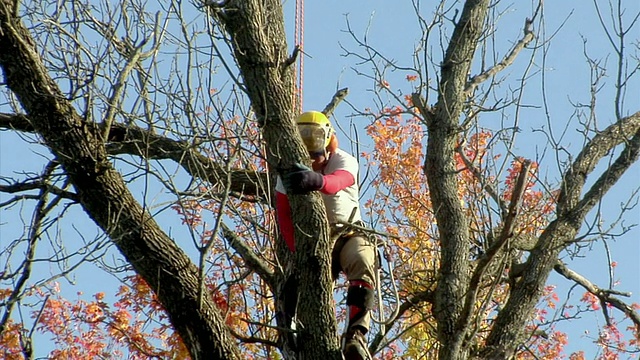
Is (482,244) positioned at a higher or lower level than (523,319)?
higher

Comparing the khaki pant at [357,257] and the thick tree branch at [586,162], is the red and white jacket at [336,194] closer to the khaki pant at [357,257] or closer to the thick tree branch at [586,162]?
the khaki pant at [357,257]

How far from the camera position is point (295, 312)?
18.2 ft

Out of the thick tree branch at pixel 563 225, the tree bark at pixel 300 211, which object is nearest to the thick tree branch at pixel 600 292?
the thick tree branch at pixel 563 225

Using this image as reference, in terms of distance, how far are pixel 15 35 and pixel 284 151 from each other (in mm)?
1618

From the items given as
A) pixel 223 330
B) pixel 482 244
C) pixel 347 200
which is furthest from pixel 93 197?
pixel 482 244

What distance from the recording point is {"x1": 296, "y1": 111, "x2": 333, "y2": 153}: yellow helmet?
21.2 feet

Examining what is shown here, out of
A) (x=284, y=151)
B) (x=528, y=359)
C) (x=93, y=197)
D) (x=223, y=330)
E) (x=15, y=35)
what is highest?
(x=528, y=359)

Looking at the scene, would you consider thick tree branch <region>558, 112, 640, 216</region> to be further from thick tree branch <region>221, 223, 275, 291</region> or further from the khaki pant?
thick tree branch <region>221, 223, 275, 291</region>

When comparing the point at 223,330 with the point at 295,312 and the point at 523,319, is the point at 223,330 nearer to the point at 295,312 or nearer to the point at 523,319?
the point at 295,312

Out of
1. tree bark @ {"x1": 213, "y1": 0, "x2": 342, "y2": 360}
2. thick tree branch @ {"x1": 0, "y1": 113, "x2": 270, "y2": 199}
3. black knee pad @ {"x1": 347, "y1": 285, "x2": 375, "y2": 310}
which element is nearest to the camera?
tree bark @ {"x1": 213, "y1": 0, "x2": 342, "y2": 360}

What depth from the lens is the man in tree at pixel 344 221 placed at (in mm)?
5965

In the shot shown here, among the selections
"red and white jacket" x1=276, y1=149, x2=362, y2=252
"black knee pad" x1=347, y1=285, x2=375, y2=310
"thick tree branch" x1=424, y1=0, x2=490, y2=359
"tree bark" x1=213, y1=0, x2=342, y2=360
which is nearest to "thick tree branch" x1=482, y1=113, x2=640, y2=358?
"thick tree branch" x1=424, y1=0, x2=490, y2=359

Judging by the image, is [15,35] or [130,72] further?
[130,72]

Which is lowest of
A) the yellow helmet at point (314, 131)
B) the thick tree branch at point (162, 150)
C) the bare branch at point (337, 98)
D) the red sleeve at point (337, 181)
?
the red sleeve at point (337, 181)
